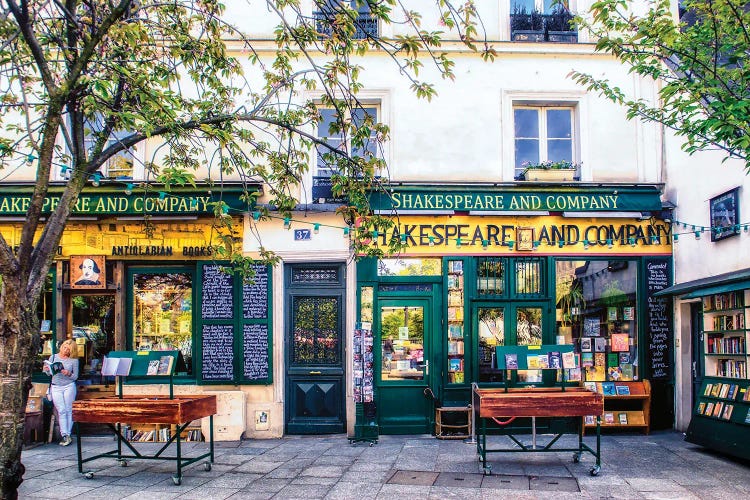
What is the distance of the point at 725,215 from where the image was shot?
32.0 feet

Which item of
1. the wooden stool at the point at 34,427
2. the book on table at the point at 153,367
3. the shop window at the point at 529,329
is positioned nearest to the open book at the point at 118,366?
the book on table at the point at 153,367

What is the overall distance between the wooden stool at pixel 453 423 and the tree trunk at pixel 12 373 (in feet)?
19.9

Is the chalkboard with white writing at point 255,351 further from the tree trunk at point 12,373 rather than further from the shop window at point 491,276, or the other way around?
the tree trunk at point 12,373

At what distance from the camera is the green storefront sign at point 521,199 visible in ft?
35.8

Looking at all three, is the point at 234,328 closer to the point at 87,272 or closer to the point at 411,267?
the point at 87,272

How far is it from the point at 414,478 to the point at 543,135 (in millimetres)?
6352

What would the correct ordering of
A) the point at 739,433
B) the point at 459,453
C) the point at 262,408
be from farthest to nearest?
the point at 262,408 < the point at 459,453 < the point at 739,433

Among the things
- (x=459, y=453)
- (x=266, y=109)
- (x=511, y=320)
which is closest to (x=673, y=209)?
(x=511, y=320)

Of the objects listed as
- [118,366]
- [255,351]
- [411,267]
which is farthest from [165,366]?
[411,267]

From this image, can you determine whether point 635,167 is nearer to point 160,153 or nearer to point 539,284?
point 539,284

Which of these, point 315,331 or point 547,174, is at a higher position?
point 547,174

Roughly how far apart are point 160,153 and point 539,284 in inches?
264

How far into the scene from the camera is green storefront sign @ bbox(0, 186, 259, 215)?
10.7 meters

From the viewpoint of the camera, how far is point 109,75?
7.17 metres
